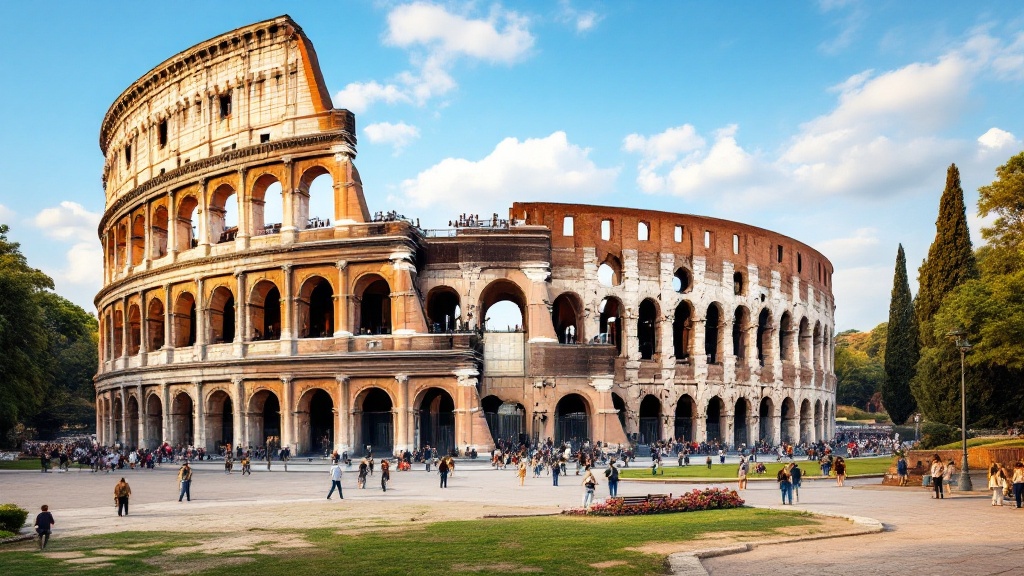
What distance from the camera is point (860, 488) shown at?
1153 inches

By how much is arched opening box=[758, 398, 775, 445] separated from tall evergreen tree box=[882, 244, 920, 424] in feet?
57.4

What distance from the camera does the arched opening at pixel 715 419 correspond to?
54688 millimetres

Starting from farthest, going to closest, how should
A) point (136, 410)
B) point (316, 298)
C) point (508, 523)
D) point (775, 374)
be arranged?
point (775, 374)
point (136, 410)
point (316, 298)
point (508, 523)

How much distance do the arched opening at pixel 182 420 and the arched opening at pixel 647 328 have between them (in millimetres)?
26368

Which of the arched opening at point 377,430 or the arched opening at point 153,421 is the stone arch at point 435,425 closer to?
the arched opening at point 377,430

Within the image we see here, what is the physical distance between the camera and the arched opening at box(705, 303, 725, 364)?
5544cm

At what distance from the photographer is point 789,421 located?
60312mm

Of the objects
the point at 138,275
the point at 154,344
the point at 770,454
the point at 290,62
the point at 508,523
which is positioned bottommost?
the point at 770,454

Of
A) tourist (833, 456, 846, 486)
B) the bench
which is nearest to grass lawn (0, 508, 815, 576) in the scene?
the bench

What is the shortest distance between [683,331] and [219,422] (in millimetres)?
28077

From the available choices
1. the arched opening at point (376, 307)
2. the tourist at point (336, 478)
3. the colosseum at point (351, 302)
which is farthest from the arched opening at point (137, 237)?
the tourist at point (336, 478)

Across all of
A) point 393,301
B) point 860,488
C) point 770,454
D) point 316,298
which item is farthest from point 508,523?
point 770,454

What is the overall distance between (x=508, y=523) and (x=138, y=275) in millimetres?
38704

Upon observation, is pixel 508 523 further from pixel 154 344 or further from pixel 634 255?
pixel 154 344
